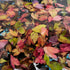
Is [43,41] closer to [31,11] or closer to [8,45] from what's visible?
[8,45]

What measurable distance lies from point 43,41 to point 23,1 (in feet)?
2.76

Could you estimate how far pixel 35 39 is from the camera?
2.85ft

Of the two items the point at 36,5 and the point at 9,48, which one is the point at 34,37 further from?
the point at 36,5

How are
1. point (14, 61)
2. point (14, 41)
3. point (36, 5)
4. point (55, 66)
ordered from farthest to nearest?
1. point (36, 5)
2. point (14, 41)
3. point (14, 61)
4. point (55, 66)

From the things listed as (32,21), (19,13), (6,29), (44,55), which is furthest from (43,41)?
(19,13)

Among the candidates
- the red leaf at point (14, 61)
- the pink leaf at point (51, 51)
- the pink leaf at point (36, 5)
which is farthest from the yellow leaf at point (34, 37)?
the pink leaf at point (36, 5)

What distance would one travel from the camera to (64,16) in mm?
1082

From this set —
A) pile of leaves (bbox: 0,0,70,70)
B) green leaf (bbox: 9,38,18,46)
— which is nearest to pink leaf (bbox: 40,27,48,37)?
pile of leaves (bbox: 0,0,70,70)

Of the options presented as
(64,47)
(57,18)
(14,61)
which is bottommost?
(14,61)

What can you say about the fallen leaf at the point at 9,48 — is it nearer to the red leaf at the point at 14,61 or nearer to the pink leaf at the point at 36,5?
the red leaf at the point at 14,61

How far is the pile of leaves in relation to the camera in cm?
82

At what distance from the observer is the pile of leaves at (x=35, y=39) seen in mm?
820

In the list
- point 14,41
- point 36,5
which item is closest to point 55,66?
point 14,41

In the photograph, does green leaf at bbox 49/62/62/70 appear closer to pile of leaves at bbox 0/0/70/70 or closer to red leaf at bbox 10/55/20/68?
pile of leaves at bbox 0/0/70/70
